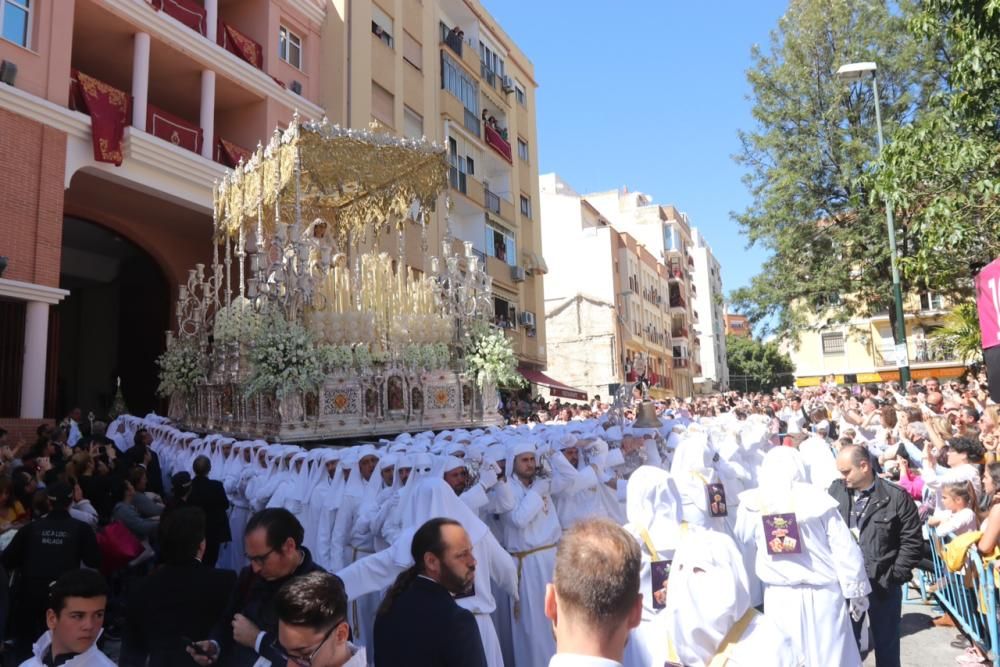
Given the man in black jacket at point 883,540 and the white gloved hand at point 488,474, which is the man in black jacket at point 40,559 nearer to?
the white gloved hand at point 488,474

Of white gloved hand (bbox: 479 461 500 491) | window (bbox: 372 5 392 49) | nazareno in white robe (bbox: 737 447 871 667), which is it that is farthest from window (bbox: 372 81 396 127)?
nazareno in white robe (bbox: 737 447 871 667)

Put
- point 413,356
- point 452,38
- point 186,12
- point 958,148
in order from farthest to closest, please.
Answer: point 452,38, point 186,12, point 413,356, point 958,148

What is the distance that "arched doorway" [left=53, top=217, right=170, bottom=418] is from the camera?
62.9 ft

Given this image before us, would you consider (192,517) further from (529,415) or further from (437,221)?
(437,221)

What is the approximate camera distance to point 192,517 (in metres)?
3.37

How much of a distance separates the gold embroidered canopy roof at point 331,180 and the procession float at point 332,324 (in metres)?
0.03

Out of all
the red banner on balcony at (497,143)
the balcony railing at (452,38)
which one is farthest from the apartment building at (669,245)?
the balcony railing at (452,38)

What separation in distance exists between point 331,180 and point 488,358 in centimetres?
485

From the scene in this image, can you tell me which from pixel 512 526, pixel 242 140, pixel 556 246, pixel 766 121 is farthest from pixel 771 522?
pixel 556 246

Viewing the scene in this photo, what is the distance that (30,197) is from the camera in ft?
42.9

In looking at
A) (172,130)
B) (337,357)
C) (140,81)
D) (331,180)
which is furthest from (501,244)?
(337,357)

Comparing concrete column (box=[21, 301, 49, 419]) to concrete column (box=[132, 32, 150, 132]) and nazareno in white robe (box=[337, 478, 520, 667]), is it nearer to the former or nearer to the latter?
concrete column (box=[132, 32, 150, 132])

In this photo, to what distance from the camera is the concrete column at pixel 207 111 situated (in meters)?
16.8

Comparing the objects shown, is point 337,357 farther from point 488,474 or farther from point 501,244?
point 501,244
